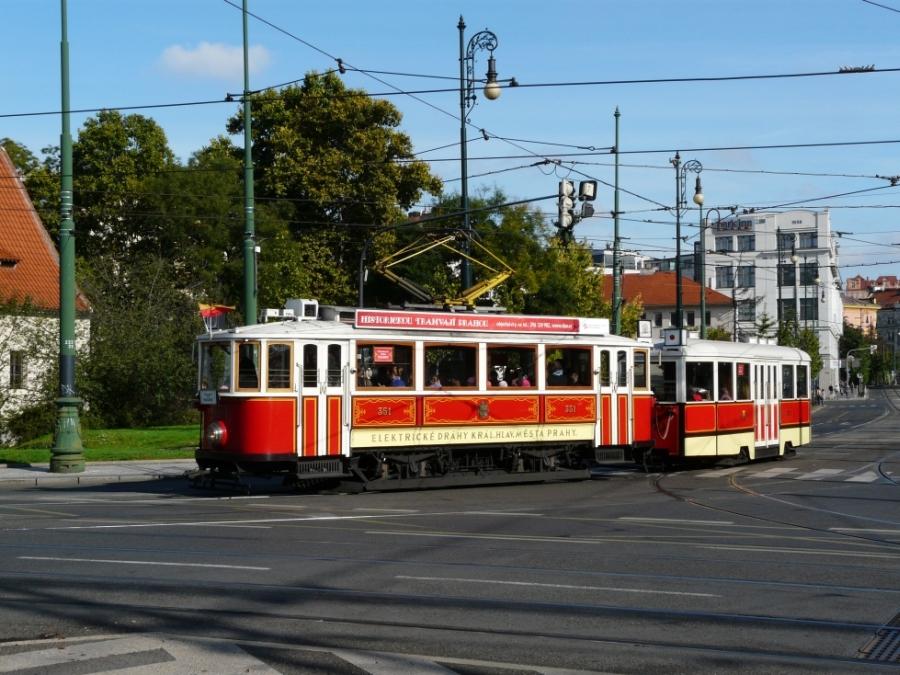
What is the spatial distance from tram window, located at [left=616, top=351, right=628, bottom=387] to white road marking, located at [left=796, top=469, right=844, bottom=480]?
403 centimetres

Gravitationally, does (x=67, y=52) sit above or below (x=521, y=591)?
above

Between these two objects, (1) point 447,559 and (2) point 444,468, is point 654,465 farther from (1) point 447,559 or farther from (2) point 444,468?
(1) point 447,559

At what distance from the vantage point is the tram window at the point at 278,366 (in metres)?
19.8

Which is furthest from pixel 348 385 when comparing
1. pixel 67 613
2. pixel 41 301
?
pixel 41 301

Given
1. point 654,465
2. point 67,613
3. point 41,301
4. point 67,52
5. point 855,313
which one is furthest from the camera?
point 855,313

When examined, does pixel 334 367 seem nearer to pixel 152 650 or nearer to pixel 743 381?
pixel 743 381

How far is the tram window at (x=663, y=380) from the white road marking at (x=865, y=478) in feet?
13.7

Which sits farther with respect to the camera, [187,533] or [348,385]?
[348,385]

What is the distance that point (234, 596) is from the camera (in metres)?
10.0

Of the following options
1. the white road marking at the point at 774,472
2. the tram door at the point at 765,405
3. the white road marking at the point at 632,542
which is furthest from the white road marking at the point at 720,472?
the white road marking at the point at 632,542

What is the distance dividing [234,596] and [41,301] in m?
36.2

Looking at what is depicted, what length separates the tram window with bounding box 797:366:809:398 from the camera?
3175 cm

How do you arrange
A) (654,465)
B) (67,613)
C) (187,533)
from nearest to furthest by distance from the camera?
(67,613), (187,533), (654,465)

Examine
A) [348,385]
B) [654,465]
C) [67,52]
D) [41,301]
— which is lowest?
[654,465]
